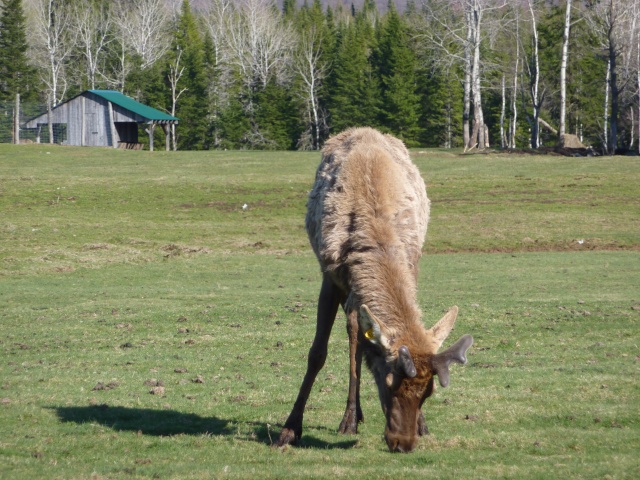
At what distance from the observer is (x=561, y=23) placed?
260 feet

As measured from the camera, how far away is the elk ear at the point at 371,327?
265 inches

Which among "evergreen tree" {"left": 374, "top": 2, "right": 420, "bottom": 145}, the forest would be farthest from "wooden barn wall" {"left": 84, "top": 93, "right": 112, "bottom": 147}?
"evergreen tree" {"left": 374, "top": 2, "right": 420, "bottom": 145}

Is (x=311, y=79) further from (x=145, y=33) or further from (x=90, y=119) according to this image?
(x=90, y=119)

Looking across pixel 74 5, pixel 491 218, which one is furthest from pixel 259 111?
pixel 491 218

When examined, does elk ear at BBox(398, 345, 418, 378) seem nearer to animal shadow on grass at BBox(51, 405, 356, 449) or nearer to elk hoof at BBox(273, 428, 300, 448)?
animal shadow on grass at BBox(51, 405, 356, 449)

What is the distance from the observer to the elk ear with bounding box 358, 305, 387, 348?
6.72m

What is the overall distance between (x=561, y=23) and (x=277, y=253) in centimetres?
6084

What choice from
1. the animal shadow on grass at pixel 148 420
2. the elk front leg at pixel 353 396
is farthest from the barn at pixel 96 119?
the elk front leg at pixel 353 396

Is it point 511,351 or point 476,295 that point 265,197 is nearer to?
point 476,295

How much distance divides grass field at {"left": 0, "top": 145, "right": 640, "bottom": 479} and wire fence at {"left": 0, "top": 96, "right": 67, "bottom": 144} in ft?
120

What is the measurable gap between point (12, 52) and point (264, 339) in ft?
236

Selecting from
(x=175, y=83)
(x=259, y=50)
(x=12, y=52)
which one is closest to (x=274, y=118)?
(x=175, y=83)

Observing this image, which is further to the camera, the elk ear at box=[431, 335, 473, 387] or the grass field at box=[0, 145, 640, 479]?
the grass field at box=[0, 145, 640, 479]

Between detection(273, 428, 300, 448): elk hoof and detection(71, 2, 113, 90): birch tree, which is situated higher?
detection(71, 2, 113, 90): birch tree
